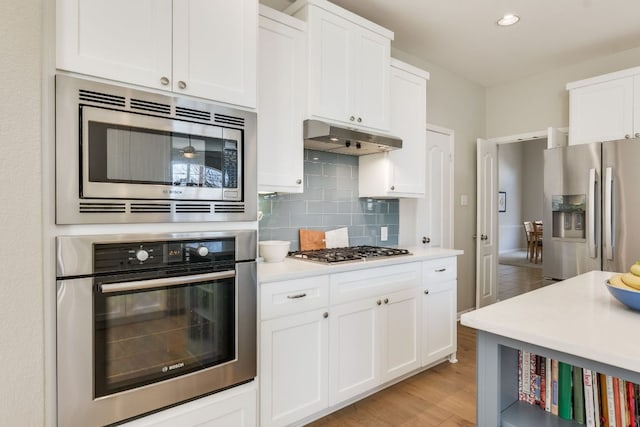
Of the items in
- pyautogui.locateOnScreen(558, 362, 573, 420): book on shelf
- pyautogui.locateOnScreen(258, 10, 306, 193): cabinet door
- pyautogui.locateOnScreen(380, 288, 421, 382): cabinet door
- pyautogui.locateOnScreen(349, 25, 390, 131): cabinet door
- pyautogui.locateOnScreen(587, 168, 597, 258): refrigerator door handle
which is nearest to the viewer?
pyautogui.locateOnScreen(558, 362, 573, 420): book on shelf

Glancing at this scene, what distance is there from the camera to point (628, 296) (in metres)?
1.18

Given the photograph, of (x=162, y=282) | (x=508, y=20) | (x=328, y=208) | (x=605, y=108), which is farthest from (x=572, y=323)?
(x=605, y=108)

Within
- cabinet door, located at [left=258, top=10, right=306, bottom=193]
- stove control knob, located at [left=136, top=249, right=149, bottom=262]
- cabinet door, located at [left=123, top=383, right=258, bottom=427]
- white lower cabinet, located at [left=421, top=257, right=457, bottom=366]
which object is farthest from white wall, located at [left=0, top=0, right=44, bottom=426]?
white lower cabinet, located at [left=421, top=257, right=457, bottom=366]

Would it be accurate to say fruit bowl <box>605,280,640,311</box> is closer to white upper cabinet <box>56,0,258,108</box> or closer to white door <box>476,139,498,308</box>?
white upper cabinet <box>56,0,258,108</box>

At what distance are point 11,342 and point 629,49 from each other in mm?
5013

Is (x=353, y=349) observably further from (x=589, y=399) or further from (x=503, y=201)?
(x=503, y=201)

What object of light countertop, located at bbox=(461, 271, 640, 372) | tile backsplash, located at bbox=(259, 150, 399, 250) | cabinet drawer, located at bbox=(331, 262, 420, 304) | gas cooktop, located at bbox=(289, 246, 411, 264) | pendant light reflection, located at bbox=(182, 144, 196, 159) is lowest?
cabinet drawer, located at bbox=(331, 262, 420, 304)

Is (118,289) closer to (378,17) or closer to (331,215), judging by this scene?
(331,215)

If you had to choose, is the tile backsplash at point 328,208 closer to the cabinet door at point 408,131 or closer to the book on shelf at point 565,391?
the cabinet door at point 408,131

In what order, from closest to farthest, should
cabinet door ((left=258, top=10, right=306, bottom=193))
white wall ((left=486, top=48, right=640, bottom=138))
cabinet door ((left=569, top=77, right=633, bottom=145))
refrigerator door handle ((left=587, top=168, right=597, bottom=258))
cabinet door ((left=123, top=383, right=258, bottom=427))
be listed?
cabinet door ((left=123, top=383, right=258, bottom=427)), cabinet door ((left=258, top=10, right=306, bottom=193)), refrigerator door handle ((left=587, top=168, right=597, bottom=258)), cabinet door ((left=569, top=77, right=633, bottom=145)), white wall ((left=486, top=48, right=640, bottom=138))

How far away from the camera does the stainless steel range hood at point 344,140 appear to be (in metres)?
2.25

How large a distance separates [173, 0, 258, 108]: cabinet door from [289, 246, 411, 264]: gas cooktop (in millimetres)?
1054

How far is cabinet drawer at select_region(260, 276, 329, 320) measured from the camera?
182 centimetres

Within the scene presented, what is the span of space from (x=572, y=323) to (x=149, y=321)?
1510 mm
